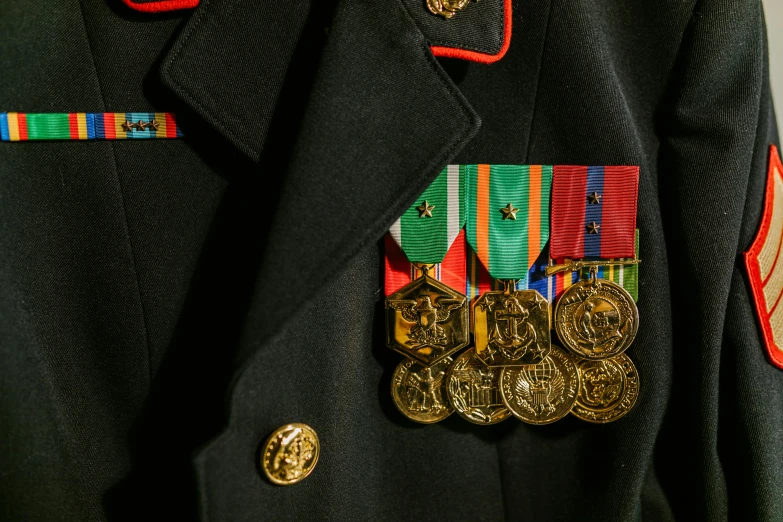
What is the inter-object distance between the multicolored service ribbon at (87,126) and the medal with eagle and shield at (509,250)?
11.9 inches

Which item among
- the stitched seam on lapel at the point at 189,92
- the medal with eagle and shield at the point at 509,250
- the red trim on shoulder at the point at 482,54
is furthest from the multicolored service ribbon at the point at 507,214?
the stitched seam on lapel at the point at 189,92

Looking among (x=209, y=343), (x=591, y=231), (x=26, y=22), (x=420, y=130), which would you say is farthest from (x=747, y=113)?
(x=26, y=22)

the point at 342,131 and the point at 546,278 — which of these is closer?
→ the point at 342,131

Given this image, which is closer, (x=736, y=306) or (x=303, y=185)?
(x=303, y=185)

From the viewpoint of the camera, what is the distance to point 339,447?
0.58 meters

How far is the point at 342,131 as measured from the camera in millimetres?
496

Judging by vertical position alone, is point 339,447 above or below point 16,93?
below

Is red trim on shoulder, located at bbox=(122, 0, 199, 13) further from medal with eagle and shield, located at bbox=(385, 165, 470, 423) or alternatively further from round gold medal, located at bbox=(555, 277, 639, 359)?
round gold medal, located at bbox=(555, 277, 639, 359)

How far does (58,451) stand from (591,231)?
21.9 inches

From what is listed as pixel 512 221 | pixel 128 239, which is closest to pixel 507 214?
pixel 512 221

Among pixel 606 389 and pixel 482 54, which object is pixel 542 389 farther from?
pixel 482 54

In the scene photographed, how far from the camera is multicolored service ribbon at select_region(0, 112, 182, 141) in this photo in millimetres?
515

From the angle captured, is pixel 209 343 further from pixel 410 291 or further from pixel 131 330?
pixel 410 291

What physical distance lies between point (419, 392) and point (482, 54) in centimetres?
34
